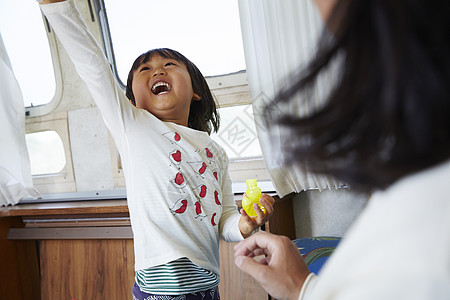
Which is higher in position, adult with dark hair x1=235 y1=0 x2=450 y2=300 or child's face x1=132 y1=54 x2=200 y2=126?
child's face x1=132 y1=54 x2=200 y2=126

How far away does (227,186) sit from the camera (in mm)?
1476

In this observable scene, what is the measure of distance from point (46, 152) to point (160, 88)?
7.21ft

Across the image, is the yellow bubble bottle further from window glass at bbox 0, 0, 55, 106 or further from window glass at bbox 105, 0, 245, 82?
window glass at bbox 0, 0, 55, 106

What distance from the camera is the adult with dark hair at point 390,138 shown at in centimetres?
36

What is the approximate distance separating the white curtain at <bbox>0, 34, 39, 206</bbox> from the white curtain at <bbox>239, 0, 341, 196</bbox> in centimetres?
193

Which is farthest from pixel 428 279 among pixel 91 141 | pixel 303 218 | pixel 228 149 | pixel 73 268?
pixel 91 141

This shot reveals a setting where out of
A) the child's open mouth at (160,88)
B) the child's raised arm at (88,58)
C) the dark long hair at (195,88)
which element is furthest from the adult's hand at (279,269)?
the dark long hair at (195,88)

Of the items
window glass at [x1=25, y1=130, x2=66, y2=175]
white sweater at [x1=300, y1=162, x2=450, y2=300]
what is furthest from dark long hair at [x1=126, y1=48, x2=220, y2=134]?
window glass at [x1=25, y1=130, x2=66, y2=175]

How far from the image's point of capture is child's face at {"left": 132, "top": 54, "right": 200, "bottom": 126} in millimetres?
1375

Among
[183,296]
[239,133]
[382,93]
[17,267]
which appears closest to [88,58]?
[183,296]

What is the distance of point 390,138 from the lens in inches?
15.8

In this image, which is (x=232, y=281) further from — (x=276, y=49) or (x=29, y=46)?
(x=29, y=46)

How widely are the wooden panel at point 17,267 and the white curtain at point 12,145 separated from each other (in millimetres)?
215

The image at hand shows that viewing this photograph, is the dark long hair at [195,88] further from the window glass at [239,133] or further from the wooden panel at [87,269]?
the wooden panel at [87,269]
